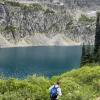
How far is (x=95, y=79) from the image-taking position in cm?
5000

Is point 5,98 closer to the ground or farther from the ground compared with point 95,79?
farther from the ground

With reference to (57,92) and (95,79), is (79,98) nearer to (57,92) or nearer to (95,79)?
(57,92)

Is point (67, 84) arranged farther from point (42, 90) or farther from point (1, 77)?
point (1, 77)

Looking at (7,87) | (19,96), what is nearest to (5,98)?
(19,96)

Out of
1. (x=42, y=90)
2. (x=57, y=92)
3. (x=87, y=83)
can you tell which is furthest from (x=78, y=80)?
(x=57, y=92)

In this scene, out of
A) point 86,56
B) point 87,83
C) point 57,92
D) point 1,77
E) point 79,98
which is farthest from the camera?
point 86,56

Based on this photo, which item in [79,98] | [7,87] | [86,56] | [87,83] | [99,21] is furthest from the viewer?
[99,21]

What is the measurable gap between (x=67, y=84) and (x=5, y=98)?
11215 mm

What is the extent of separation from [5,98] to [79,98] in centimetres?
661

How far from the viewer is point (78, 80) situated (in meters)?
50.6

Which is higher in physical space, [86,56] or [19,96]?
[19,96]

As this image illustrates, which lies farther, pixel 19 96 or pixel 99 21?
pixel 99 21

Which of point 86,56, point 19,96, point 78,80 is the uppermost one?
point 19,96

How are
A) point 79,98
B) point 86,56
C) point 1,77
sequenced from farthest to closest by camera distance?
point 86,56 < point 1,77 < point 79,98
